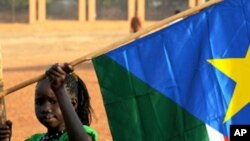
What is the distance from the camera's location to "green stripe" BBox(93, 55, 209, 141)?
15.2ft

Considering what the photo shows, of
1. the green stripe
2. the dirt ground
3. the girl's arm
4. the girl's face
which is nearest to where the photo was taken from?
the girl's arm

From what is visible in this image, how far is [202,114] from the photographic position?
4688mm

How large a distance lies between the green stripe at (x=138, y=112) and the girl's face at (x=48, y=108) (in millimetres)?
721

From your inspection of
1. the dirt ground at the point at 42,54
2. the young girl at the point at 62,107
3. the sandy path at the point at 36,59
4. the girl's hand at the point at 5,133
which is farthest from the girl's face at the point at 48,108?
the dirt ground at the point at 42,54

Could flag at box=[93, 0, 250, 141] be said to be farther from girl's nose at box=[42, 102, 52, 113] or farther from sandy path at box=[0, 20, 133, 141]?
sandy path at box=[0, 20, 133, 141]

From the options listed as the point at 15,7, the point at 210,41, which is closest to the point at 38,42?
the point at 15,7

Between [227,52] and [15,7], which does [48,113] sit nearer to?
[227,52]

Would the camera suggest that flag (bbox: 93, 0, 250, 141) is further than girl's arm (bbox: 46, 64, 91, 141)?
Yes

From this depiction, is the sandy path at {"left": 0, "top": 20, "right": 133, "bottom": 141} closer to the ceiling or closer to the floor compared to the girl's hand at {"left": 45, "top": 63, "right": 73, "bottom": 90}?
closer to the floor

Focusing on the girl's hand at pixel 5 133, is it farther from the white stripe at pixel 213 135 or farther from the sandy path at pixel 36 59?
the sandy path at pixel 36 59

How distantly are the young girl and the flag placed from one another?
516 mm

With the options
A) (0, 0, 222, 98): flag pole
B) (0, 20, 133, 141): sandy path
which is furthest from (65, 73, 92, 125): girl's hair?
(0, 20, 133, 141): sandy path

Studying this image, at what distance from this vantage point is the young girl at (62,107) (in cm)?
363

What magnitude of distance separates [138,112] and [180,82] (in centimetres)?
27
